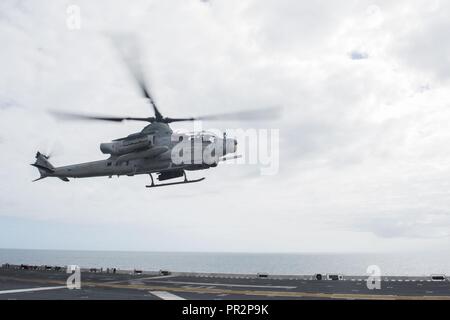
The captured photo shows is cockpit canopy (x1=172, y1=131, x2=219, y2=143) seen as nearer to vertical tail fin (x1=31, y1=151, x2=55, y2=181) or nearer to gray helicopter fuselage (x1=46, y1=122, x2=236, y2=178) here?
gray helicopter fuselage (x1=46, y1=122, x2=236, y2=178)

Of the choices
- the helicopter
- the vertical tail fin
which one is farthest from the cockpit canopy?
the vertical tail fin

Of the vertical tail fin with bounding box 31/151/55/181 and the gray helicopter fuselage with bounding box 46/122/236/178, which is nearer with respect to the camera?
the gray helicopter fuselage with bounding box 46/122/236/178

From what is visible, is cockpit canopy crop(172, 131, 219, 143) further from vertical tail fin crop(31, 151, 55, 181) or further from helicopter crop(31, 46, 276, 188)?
vertical tail fin crop(31, 151, 55, 181)

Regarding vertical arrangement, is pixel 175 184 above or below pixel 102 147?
below

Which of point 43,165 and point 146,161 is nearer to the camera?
point 146,161

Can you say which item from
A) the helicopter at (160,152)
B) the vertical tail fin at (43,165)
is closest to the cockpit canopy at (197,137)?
the helicopter at (160,152)

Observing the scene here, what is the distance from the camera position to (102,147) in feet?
114

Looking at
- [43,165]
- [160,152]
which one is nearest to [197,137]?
[160,152]

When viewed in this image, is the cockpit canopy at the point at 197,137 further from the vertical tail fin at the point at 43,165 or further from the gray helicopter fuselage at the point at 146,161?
the vertical tail fin at the point at 43,165

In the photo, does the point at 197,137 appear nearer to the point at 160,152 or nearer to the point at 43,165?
the point at 160,152
